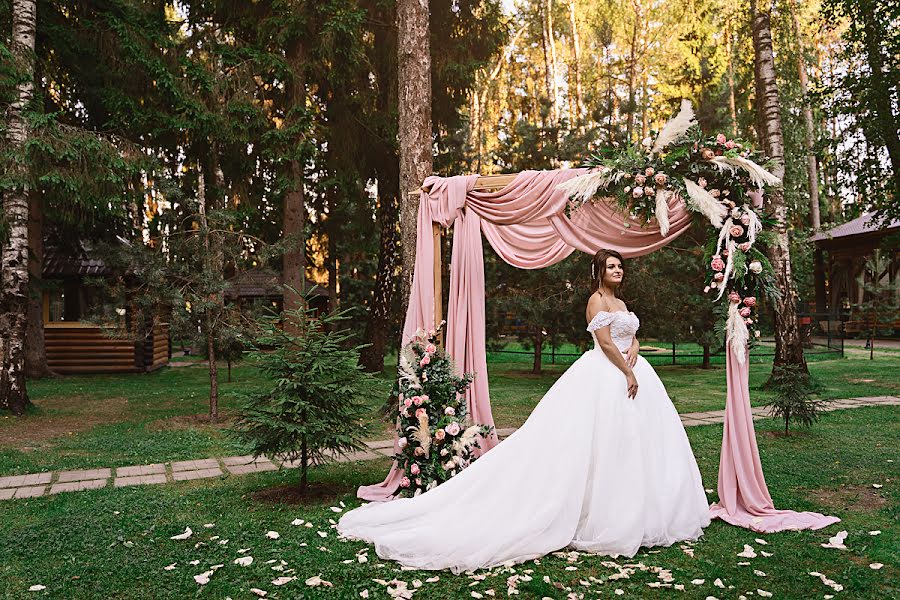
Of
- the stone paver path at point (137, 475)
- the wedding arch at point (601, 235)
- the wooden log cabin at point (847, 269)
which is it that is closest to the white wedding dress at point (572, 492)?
the wedding arch at point (601, 235)

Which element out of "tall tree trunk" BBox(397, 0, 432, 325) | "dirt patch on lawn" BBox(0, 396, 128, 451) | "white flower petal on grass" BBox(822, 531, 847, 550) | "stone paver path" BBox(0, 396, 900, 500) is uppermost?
"tall tree trunk" BBox(397, 0, 432, 325)

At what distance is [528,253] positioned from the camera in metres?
6.53

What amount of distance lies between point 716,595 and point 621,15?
80.9ft

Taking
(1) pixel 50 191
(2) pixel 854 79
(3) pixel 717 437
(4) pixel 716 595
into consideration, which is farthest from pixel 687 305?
(1) pixel 50 191

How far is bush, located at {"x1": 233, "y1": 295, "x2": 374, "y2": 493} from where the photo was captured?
18.9 ft

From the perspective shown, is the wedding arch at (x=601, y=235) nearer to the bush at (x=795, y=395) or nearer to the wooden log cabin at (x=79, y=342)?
the bush at (x=795, y=395)

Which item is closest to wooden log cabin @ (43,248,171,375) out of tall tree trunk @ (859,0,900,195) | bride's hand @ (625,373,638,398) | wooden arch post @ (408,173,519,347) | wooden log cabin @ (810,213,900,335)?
wooden arch post @ (408,173,519,347)

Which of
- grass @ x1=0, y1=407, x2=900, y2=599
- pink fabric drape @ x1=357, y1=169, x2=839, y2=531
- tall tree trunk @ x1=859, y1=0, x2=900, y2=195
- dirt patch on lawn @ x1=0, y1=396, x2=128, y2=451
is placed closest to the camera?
grass @ x1=0, y1=407, x2=900, y2=599

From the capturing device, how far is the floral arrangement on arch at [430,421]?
19.4 ft

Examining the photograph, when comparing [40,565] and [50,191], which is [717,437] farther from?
[50,191]

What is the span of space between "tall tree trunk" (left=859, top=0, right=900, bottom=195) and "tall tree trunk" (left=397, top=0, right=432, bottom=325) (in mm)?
8779

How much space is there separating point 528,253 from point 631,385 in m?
1.87

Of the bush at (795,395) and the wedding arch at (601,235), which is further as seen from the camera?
the bush at (795,395)

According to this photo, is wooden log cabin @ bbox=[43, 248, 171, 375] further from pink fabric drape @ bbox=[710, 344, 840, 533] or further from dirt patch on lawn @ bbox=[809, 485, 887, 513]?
dirt patch on lawn @ bbox=[809, 485, 887, 513]
